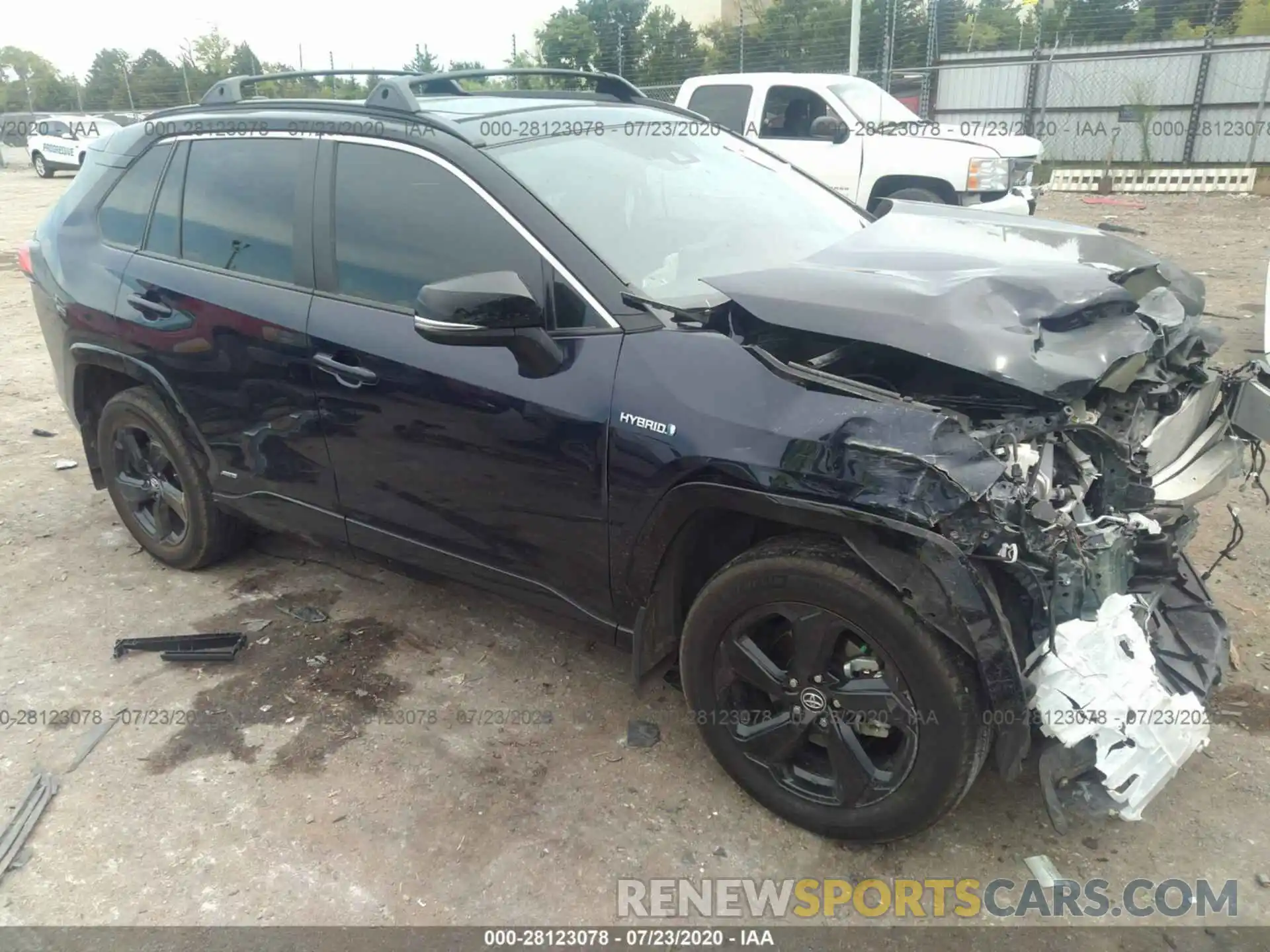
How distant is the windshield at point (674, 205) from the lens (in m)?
2.79

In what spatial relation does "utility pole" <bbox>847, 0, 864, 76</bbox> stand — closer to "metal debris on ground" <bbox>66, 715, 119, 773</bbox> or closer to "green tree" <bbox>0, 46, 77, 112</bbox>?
"metal debris on ground" <bbox>66, 715, 119, 773</bbox>

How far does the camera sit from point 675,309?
8.43 ft

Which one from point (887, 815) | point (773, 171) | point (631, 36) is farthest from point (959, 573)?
point (631, 36)

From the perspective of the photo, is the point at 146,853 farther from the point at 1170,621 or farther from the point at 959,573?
the point at 1170,621

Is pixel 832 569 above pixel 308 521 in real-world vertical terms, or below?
above

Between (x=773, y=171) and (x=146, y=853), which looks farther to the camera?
(x=773, y=171)

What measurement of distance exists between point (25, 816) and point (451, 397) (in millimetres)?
1782

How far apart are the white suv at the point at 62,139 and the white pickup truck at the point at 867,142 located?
787 inches

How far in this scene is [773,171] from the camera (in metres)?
3.72

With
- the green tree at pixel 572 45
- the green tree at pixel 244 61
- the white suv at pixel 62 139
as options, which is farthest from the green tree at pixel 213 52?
the green tree at pixel 572 45

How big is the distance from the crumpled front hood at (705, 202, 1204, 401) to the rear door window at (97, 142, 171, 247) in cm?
259

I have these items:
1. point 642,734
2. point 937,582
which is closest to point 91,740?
point 642,734

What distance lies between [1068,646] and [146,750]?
9.18ft

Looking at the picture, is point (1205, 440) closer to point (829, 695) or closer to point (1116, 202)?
point (829, 695)
